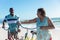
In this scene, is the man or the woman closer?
the woman

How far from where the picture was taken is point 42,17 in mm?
5848

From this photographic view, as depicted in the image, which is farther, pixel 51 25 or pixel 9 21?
pixel 9 21

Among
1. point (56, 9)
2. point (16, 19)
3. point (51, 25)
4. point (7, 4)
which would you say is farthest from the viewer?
point (56, 9)

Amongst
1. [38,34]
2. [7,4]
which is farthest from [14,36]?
[7,4]

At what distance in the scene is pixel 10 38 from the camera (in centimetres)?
838

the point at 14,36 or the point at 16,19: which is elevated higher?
the point at 16,19

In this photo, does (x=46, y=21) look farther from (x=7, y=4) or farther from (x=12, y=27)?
(x=7, y=4)

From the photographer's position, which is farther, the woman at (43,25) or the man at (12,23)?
the man at (12,23)

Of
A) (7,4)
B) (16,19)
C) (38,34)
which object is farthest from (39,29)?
(7,4)

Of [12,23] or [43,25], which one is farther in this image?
[12,23]

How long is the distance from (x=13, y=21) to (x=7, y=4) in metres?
24.1

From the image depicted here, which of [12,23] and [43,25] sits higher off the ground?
[43,25]

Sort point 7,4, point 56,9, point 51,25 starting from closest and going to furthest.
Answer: point 51,25 < point 7,4 < point 56,9

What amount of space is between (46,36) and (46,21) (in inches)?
13.8
